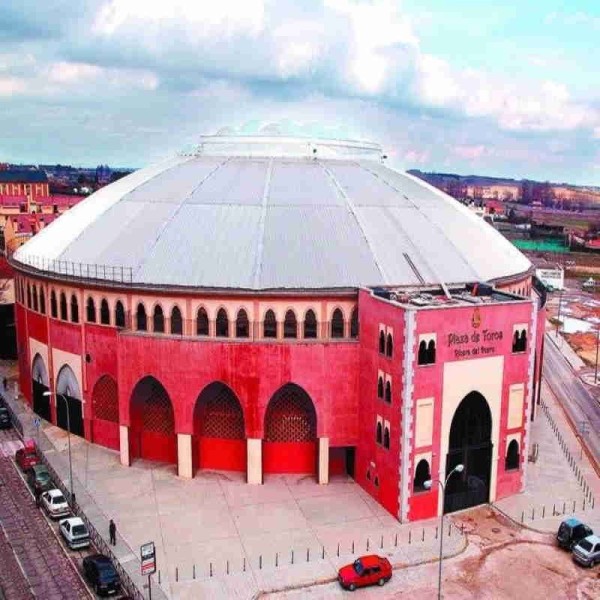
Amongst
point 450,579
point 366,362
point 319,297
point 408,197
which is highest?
point 408,197

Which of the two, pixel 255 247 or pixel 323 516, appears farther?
pixel 255 247

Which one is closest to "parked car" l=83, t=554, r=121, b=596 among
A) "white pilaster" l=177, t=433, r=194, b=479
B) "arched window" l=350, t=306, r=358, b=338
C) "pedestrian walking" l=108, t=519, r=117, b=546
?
"pedestrian walking" l=108, t=519, r=117, b=546

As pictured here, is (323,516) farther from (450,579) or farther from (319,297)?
(319,297)

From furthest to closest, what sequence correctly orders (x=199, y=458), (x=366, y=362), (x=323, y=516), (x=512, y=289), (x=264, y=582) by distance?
1. (x=512, y=289)
2. (x=199, y=458)
3. (x=366, y=362)
4. (x=323, y=516)
5. (x=264, y=582)

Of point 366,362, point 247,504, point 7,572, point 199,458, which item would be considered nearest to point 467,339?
point 366,362

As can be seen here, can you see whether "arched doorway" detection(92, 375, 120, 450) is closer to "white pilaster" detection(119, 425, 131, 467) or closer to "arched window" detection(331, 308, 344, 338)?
"white pilaster" detection(119, 425, 131, 467)

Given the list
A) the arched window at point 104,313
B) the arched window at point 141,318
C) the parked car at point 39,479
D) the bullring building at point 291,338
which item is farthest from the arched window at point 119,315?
the parked car at point 39,479
